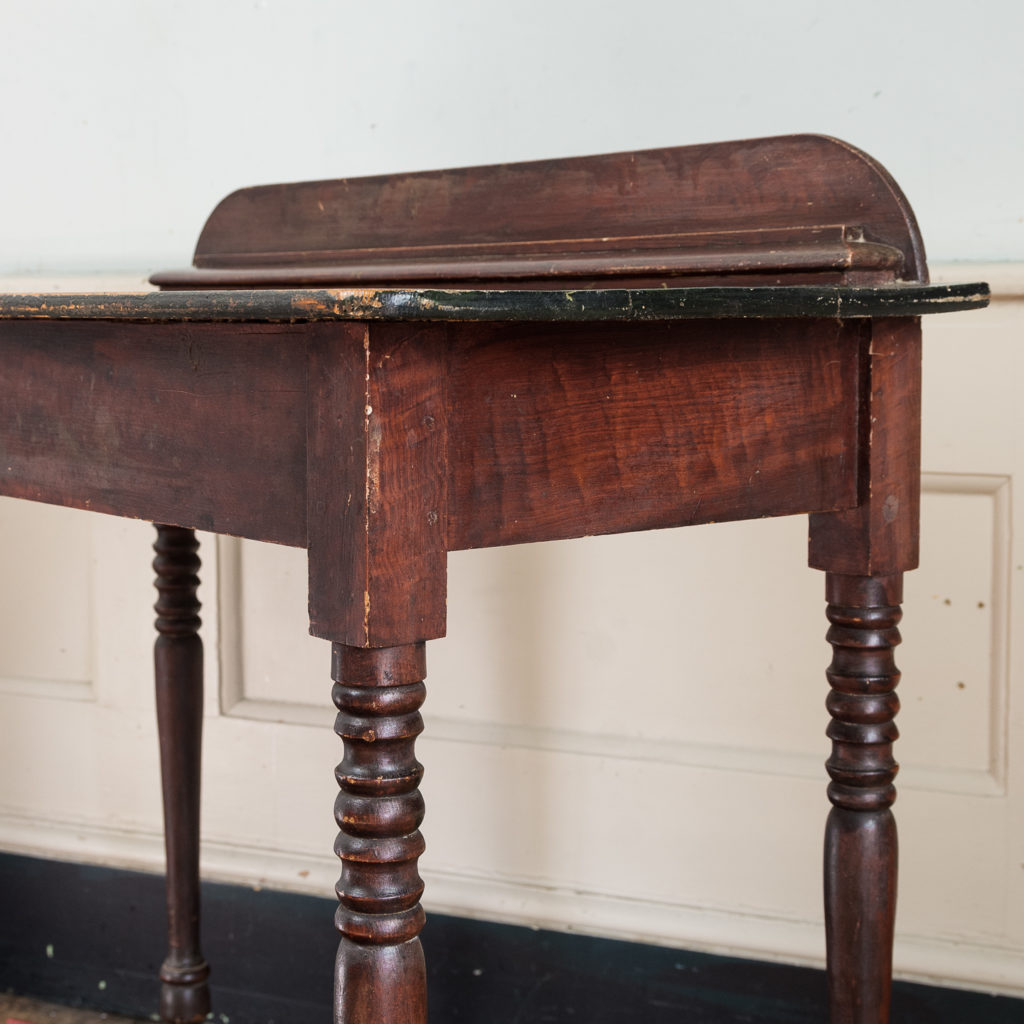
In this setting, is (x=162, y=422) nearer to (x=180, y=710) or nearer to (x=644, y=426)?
(x=644, y=426)

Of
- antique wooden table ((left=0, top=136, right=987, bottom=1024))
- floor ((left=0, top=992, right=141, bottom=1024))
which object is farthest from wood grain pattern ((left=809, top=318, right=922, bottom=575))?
floor ((left=0, top=992, right=141, bottom=1024))

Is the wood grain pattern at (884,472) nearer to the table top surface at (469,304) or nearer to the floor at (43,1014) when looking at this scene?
the table top surface at (469,304)

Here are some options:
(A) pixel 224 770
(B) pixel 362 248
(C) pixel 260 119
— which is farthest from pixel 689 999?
(C) pixel 260 119

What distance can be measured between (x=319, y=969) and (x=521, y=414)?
108 centimetres

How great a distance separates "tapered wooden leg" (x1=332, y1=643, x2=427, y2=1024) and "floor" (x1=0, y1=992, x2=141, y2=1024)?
43.9 inches

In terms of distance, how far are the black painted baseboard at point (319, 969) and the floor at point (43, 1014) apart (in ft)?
0.05

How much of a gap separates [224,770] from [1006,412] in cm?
98

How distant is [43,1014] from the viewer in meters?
1.66

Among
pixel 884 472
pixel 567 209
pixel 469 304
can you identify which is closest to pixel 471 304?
pixel 469 304

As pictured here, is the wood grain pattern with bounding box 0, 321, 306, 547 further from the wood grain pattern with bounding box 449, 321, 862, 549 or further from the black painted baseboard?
the black painted baseboard

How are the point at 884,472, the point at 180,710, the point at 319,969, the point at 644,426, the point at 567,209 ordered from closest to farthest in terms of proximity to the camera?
the point at 644,426
the point at 884,472
the point at 567,209
the point at 180,710
the point at 319,969

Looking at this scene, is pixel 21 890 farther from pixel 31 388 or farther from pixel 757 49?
pixel 757 49

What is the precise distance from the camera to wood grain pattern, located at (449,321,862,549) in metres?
0.69

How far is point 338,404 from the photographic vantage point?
647mm
